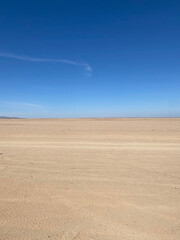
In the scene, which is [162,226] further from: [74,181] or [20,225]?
[74,181]

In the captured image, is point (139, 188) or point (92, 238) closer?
point (92, 238)

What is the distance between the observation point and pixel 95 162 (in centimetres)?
777

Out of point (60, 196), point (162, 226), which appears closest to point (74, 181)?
point (60, 196)

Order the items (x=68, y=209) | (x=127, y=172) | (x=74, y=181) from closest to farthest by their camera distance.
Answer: (x=68, y=209), (x=74, y=181), (x=127, y=172)

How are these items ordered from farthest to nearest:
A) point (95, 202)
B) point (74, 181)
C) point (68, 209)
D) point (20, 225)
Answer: point (74, 181)
point (95, 202)
point (68, 209)
point (20, 225)

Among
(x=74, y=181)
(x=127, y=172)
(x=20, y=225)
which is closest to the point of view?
(x=20, y=225)

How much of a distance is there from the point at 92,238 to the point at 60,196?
169 cm

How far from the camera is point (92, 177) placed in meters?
6.04

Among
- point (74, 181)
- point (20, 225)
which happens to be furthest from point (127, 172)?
point (20, 225)

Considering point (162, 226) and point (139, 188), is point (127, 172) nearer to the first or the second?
point (139, 188)

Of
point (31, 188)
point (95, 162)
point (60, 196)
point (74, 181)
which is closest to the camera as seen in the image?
point (60, 196)

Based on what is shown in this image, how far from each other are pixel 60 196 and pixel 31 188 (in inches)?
36.9

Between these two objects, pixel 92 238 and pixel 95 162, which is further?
pixel 95 162

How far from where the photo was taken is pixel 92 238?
3.12 m
